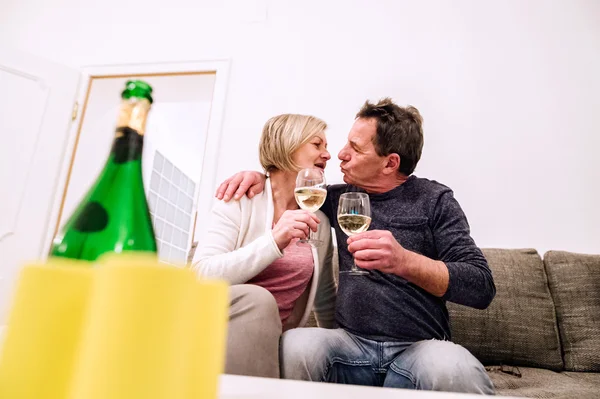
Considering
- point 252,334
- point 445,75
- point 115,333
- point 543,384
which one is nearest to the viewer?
point 115,333

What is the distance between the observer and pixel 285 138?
1377 mm

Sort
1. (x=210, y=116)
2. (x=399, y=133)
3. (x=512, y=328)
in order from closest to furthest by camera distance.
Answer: (x=399, y=133) < (x=512, y=328) < (x=210, y=116)

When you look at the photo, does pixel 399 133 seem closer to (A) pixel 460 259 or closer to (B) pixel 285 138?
(B) pixel 285 138

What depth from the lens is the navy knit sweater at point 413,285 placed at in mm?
1085

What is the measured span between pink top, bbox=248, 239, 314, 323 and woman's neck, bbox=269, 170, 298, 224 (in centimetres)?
21

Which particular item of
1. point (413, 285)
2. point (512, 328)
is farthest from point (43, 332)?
point (512, 328)

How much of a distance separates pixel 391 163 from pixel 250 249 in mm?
620

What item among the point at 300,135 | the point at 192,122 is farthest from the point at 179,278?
the point at 192,122

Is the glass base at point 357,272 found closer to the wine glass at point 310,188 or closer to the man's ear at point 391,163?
the wine glass at point 310,188

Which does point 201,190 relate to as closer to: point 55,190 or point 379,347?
point 55,190

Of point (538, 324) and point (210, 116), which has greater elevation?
point (210, 116)

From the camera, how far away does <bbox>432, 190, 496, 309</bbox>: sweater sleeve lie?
41.4 inches

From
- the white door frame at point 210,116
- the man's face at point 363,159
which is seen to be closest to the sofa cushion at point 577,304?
the man's face at point 363,159

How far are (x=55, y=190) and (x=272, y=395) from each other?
2.83m
